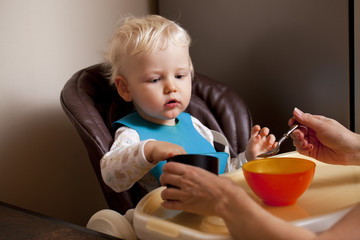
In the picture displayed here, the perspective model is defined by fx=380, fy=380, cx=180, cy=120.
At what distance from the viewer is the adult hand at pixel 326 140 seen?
3.26ft

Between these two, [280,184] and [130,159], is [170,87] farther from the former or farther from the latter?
[280,184]

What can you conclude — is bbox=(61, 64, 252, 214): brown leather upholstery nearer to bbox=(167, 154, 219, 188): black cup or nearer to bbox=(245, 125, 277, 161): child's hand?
bbox=(245, 125, 277, 161): child's hand

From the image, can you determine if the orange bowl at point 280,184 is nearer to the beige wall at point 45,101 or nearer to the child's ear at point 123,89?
the child's ear at point 123,89

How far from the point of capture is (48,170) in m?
1.62

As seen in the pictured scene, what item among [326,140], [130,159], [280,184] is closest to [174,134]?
[130,159]

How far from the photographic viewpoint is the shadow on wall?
1502 mm

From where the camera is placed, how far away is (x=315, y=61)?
5.32ft

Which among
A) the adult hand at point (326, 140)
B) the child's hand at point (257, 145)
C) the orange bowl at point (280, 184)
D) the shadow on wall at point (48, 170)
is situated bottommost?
the shadow on wall at point (48, 170)

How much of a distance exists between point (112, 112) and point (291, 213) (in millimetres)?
828

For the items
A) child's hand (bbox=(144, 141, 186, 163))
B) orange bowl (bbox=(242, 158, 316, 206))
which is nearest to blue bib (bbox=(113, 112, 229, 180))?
child's hand (bbox=(144, 141, 186, 163))

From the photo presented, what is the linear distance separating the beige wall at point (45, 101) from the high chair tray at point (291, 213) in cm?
86

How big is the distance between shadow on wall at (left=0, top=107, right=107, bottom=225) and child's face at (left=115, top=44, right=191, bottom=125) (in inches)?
21.6

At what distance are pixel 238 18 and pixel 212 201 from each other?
4.51ft

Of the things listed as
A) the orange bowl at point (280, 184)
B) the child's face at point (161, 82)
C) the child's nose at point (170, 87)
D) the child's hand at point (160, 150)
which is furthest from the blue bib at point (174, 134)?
the orange bowl at point (280, 184)
